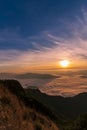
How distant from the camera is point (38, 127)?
92.3 feet

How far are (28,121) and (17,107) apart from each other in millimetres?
1668

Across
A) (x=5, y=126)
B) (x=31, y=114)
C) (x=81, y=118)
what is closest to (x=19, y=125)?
(x=5, y=126)

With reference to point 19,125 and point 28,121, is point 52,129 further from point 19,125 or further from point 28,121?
point 19,125

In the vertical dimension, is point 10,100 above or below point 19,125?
above

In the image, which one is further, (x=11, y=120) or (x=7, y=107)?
(x=7, y=107)

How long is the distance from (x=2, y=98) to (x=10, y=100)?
43.8 inches

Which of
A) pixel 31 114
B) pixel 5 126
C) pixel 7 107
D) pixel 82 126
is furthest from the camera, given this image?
pixel 82 126

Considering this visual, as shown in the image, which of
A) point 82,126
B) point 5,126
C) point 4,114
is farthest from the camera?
point 82,126

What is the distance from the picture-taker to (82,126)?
149ft

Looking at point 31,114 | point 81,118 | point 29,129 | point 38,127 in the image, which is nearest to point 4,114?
point 29,129

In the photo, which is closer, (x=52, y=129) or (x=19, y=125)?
(x=19, y=125)

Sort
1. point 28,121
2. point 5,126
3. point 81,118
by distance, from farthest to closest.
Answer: point 81,118 → point 28,121 → point 5,126

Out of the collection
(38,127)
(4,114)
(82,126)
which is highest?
(4,114)

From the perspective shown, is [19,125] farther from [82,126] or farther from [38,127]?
[82,126]
